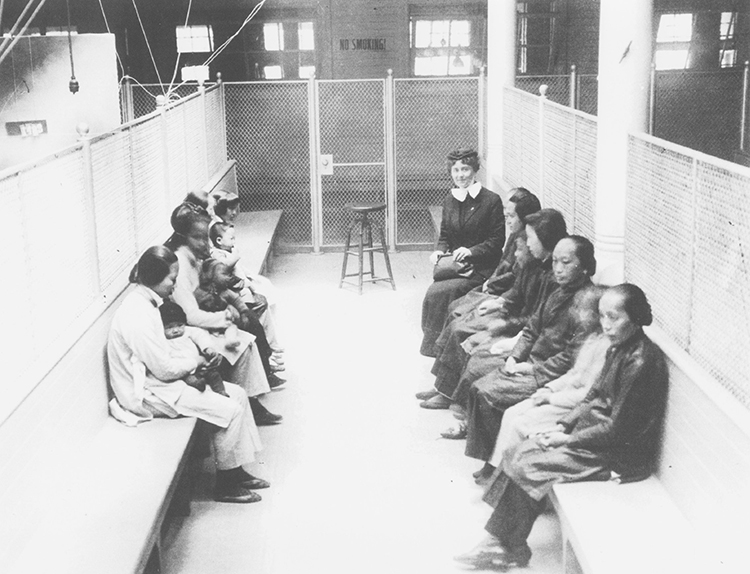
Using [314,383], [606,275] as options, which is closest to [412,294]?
[314,383]

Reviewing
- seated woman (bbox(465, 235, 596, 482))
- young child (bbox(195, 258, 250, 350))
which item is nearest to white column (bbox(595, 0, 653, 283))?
seated woman (bbox(465, 235, 596, 482))

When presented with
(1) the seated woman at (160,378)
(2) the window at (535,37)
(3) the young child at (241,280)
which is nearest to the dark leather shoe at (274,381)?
(3) the young child at (241,280)

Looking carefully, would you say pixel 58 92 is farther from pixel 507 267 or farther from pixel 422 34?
pixel 422 34

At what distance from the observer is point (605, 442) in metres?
4.60

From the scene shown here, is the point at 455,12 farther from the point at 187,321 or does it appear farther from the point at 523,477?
the point at 523,477

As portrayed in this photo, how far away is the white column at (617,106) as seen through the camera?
5.72 metres

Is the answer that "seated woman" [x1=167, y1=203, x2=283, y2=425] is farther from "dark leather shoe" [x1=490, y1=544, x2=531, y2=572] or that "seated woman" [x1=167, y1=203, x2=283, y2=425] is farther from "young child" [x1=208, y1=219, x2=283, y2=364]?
"dark leather shoe" [x1=490, y1=544, x2=531, y2=572]

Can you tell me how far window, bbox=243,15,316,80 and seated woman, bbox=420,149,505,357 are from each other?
8.09 meters

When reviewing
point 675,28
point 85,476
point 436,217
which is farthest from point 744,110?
point 85,476

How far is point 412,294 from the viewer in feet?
33.6

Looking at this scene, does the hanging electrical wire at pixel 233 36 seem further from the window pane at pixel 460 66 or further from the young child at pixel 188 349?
the young child at pixel 188 349

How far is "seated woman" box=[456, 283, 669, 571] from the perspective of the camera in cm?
457

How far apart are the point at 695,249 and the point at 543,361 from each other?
143cm

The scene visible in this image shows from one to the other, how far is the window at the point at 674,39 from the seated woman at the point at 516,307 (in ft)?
32.0
